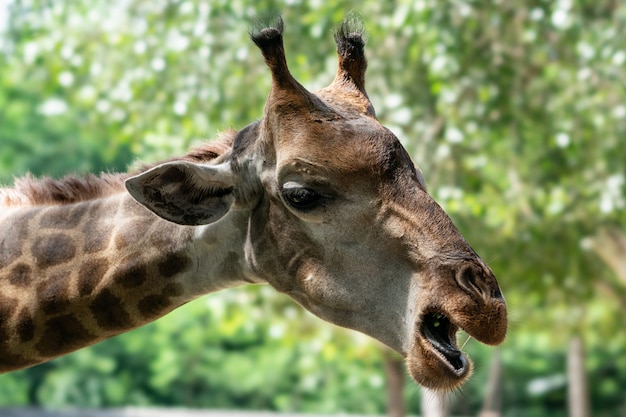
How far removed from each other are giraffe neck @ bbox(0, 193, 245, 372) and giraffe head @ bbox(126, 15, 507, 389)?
0.11 m

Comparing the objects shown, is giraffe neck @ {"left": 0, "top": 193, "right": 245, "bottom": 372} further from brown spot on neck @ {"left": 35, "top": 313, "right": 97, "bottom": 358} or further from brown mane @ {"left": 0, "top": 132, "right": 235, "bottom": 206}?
brown mane @ {"left": 0, "top": 132, "right": 235, "bottom": 206}

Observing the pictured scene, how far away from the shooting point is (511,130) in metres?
10.9

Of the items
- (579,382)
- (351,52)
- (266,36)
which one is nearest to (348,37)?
(351,52)

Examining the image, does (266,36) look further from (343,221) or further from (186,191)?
(343,221)

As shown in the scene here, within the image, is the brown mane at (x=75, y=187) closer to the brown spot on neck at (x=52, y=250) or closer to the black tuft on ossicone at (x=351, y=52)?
the brown spot on neck at (x=52, y=250)

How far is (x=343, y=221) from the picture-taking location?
2.97m

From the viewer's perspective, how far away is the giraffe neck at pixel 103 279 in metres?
3.23

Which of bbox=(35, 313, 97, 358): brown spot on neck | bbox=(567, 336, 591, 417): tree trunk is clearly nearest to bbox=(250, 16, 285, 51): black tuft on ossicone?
bbox=(35, 313, 97, 358): brown spot on neck

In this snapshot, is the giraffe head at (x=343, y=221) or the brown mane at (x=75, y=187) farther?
the brown mane at (x=75, y=187)

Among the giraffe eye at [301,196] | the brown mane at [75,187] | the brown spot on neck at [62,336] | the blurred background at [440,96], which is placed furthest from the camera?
the blurred background at [440,96]

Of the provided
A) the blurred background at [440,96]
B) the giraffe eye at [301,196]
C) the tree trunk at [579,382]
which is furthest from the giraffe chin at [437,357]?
the tree trunk at [579,382]

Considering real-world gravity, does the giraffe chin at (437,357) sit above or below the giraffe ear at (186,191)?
above

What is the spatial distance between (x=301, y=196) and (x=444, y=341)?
666mm

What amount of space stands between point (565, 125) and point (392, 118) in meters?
2.19
